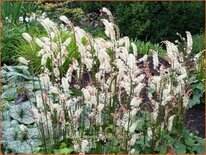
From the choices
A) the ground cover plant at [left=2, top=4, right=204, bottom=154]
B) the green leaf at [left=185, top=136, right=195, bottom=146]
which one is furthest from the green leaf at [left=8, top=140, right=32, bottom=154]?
the green leaf at [left=185, top=136, right=195, bottom=146]

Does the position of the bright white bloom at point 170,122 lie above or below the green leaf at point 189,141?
above

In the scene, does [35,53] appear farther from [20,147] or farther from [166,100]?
[166,100]

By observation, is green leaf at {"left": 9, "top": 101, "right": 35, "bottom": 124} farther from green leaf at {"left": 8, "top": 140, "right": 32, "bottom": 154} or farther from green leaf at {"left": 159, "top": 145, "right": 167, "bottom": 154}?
green leaf at {"left": 159, "top": 145, "right": 167, "bottom": 154}

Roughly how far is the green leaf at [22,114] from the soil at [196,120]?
1501 mm

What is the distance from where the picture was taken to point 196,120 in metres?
5.50

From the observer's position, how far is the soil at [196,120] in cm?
525

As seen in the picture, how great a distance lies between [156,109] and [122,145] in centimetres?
39

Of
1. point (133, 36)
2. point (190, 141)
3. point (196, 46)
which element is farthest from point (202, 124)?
point (133, 36)

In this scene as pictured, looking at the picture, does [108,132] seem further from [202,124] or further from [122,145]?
[202,124]

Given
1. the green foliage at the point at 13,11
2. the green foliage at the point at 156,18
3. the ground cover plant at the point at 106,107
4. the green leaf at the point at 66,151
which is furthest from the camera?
the green foliage at the point at 156,18

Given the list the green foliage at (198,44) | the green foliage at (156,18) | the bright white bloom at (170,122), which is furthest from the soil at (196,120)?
the green foliage at (156,18)

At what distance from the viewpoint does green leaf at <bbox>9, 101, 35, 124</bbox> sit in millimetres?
5051

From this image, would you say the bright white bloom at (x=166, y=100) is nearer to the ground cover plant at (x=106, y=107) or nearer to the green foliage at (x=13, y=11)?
the ground cover plant at (x=106, y=107)

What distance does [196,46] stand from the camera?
825 centimetres
